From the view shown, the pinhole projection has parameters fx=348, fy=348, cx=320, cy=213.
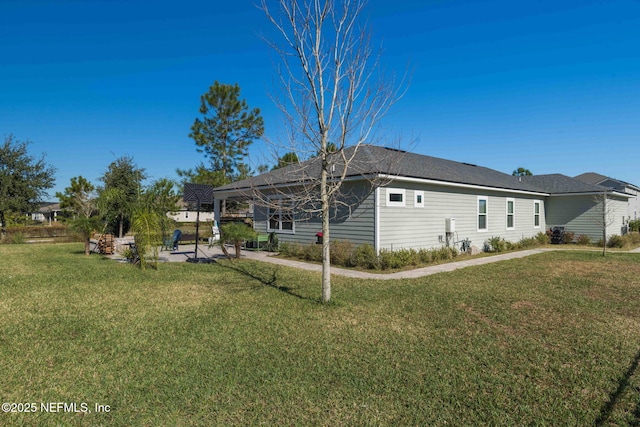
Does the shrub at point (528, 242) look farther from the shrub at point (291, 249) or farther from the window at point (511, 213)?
the shrub at point (291, 249)

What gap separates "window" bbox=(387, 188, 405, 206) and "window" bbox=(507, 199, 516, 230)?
8931mm

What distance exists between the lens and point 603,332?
199 inches

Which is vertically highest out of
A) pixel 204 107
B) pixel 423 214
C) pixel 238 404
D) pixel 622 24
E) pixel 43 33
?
pixel 204 107

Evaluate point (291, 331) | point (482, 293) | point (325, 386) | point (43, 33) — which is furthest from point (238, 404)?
point (43, 33)

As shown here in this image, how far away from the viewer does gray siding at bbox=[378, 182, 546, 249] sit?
11820mm

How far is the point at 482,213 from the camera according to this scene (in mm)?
16219

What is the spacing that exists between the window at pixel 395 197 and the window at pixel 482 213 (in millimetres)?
5878

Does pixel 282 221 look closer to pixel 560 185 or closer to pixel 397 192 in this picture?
pixel 397 192

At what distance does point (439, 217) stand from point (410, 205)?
2025 mm

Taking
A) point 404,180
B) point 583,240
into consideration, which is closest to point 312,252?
point 404,180

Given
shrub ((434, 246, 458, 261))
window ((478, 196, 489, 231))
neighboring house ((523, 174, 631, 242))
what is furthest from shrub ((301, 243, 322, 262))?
neighboring house ((523, 174, 631, 242))

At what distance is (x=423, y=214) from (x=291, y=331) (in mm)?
9312

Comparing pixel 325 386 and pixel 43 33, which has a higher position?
pixel 43 33

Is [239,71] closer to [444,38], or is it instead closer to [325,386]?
[444,38]
